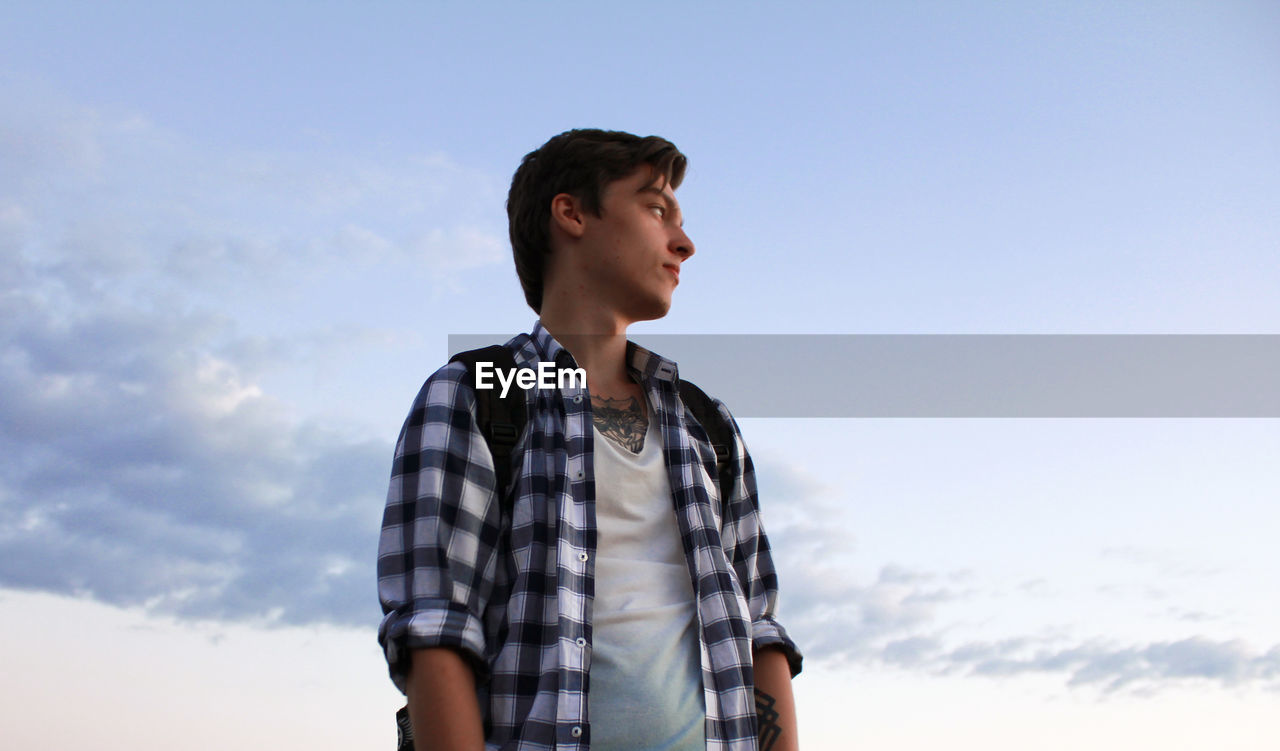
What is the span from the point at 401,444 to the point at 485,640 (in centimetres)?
76

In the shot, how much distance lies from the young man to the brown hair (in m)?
0.02

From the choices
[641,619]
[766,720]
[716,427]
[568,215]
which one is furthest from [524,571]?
[568,215]

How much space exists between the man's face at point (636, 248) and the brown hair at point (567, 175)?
9 cm

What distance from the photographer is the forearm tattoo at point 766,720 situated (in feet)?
12.4

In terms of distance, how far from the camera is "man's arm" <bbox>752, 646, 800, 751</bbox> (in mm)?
3781

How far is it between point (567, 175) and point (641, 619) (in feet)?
6.86

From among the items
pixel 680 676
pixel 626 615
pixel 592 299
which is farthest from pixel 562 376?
pixel 680 676

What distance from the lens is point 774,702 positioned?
389 centimetres

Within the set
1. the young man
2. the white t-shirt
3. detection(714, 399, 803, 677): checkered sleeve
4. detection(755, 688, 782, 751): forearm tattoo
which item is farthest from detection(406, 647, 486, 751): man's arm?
detection(714, 399, 803, 677): checkered sleeve

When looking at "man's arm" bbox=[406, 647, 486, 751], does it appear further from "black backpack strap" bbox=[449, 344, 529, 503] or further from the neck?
the neck

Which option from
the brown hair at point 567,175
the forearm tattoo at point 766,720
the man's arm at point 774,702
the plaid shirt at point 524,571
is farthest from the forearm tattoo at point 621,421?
the forearm tattoo at point 766,720

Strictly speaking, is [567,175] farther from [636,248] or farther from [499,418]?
[499,418]

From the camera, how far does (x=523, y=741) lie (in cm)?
319

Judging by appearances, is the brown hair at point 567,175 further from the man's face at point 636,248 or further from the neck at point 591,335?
the neck at point 591,335
